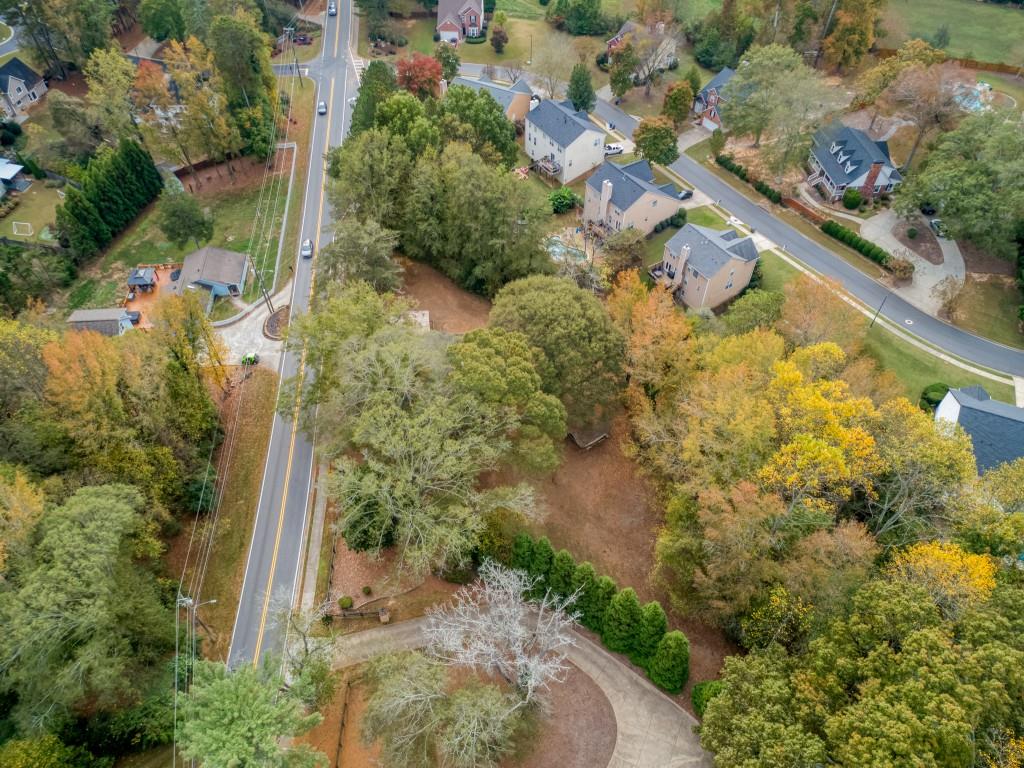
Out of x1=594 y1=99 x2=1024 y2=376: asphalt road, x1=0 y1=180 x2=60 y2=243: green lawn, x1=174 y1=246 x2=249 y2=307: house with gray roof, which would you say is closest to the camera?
x1=594 y1=99 x2=1024 y2=376: asphalt road

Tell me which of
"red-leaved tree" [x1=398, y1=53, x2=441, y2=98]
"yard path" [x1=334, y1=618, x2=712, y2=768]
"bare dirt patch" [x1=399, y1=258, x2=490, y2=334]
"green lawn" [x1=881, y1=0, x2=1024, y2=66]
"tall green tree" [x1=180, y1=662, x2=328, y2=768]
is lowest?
"yard path" [x1=334, y1=618, x2=712, y2=768]

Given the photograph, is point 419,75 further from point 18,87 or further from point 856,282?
point 856,282

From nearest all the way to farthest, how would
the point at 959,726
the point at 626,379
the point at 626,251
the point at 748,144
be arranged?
1. the point at 959,726
2. the point at 626,379
3. the point at 626,251
4. the point at 748,144

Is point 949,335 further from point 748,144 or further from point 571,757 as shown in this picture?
point 571,757

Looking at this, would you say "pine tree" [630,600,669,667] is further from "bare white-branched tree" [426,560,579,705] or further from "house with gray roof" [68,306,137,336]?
"house with gray roof" [68,306,137,336]

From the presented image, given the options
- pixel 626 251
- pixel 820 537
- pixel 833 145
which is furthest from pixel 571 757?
pixel 833 145

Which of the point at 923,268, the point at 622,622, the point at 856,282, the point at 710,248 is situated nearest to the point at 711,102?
the point at 856,282

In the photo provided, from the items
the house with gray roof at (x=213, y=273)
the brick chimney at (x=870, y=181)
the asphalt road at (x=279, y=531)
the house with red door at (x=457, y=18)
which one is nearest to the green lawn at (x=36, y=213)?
the house with gray roof at (x=213, y=273)

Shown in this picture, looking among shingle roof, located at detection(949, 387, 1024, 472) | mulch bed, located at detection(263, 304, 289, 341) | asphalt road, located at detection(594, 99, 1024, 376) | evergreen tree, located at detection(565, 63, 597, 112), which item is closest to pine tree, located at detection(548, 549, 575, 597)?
shingle roof, located at detection(949, 387, 1024, 472)
